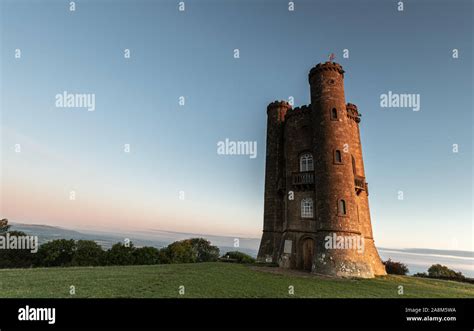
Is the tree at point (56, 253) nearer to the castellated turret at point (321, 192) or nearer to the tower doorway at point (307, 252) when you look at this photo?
the castellated turret at point (321, 192)

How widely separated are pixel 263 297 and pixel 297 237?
14567 mm

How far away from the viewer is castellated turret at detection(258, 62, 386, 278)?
2222 centimetres

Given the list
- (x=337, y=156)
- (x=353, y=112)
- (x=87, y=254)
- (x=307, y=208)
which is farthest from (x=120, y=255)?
(x=353, y=112)

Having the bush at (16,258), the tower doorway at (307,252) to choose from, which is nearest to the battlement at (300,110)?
the tower doorway at (307,252)

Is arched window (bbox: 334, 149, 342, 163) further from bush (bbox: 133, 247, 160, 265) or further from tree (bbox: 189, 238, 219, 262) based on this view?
tree (bbox: 189, 238, 219, 262)

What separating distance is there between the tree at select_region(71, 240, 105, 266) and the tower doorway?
1411 inches

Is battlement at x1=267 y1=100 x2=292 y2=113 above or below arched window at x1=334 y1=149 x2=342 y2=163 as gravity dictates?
above

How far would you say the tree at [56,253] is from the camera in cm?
4638

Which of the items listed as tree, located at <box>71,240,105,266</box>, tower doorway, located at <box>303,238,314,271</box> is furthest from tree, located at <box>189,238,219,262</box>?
tower doorway, located at <box>303,238,314,271</box>

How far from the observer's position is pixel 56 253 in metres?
46.5

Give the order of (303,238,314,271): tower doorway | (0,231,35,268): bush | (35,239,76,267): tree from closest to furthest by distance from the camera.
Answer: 1. (303,238,314,271): tower doorway
2. (35,239,76,267): tree
3. (0,231,35,268): bush
